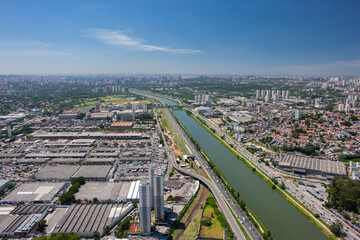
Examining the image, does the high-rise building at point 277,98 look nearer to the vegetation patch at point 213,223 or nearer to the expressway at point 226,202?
the expressway at point 226,202

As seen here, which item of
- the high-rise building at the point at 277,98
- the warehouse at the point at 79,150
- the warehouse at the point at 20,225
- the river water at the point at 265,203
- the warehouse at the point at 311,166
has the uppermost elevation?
the high-rise building at the point at 277,98

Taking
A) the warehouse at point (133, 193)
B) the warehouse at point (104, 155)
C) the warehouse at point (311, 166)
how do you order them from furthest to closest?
the warehouse at point (104, 155) < the warehouse at point (311, 166) < the warehouse at point (133, 193)

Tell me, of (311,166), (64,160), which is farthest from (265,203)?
(64,160)

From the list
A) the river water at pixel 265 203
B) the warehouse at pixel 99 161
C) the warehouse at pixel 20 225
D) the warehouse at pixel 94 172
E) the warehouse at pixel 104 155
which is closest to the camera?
the warehouse at pixel 20 225

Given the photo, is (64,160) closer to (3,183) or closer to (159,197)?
(3,183)

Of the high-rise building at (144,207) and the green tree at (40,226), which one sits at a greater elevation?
the high-rise building at (144,207)

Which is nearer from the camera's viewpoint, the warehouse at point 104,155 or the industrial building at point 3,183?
the industrial building at point 3,183

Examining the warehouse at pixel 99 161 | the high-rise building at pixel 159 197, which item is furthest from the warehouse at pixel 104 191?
the warehouse at pixel 99 161
